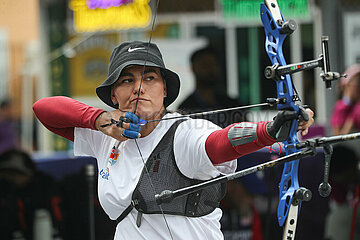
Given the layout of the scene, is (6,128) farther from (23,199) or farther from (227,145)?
(227,145)

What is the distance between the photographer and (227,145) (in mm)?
1691

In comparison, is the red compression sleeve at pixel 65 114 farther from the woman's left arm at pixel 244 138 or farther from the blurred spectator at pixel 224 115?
the woman's left arm at pixel 244 138

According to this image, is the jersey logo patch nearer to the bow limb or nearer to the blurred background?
the blurred background

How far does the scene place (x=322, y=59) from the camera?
5.52 feet

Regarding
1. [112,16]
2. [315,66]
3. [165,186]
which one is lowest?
[165,186]

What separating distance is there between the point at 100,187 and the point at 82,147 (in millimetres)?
259

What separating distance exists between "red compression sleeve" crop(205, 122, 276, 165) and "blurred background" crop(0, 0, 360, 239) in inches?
15.8

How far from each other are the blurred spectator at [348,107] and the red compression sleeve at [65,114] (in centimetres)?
116

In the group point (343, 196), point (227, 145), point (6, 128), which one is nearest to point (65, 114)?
point (227, 145)

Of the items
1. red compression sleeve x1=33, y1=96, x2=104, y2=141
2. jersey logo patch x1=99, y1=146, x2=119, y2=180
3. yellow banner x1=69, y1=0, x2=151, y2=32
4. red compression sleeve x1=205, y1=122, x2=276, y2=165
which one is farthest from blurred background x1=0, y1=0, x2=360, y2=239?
red compression sleeve x1=205, y1=122, x2=276, y2=165

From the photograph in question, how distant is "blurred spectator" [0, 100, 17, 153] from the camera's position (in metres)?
3.30

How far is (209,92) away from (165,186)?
1074 mm

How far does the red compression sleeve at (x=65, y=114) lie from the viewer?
6.86 feet

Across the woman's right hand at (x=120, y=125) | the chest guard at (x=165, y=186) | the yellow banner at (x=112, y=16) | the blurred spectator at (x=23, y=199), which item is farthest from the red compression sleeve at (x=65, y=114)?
the blurred spectator at (x=23, y=199)
